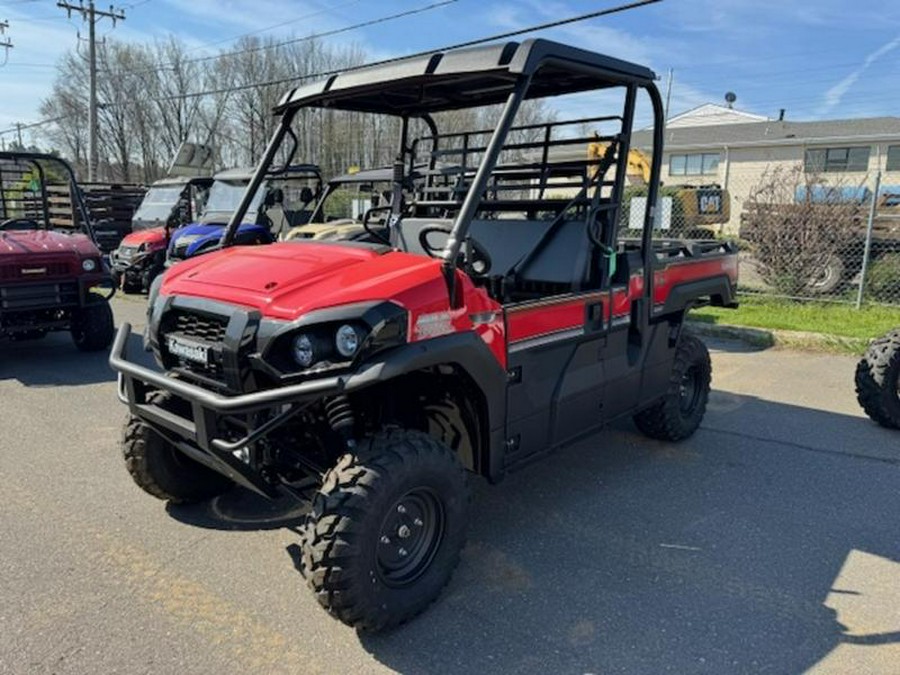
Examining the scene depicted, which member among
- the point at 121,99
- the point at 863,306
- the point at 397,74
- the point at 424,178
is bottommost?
the point at 863,306

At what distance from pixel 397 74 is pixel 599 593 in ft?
8.27

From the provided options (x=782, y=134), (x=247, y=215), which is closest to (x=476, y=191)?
(x=247, y=215)

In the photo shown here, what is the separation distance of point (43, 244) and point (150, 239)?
5813 mm

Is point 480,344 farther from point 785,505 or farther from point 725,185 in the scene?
point 725,185

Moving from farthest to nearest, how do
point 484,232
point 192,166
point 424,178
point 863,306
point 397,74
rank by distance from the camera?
point 192,166 < point 863,306 < point 424,178 < point 484,232 < point 397,74

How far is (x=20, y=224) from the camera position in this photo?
27.0 feet

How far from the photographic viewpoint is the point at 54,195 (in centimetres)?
1655

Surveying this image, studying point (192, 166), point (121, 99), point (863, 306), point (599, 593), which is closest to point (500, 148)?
point (599, 593)

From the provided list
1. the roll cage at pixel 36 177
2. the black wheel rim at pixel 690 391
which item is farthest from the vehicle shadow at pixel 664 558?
the roll cage at pixel 36 177

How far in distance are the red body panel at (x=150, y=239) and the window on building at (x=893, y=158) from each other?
27371 mm

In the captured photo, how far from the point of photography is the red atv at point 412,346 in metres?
2.53

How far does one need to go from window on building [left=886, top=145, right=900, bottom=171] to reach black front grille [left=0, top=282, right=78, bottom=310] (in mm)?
30064

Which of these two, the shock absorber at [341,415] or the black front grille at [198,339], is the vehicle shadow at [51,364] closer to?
the black front grille at [198,339]

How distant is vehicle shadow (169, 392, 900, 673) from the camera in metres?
2.61
